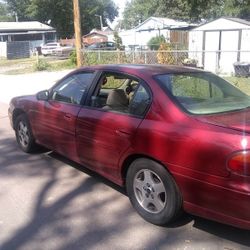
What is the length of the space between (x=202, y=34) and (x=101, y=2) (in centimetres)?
5338

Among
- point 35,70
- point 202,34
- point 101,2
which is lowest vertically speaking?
point 35,70

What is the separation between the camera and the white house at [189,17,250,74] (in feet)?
66.0

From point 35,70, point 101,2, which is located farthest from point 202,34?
point 101,2

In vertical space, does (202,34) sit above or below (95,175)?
above

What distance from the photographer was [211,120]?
3.62 meters

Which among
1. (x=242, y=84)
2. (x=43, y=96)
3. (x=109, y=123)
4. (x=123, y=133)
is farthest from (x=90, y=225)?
(x=242, y=84)

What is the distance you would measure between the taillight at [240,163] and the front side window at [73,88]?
89.2 inches

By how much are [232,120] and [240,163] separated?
54 centimetres

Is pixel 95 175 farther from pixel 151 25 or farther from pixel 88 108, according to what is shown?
pixel 151 25

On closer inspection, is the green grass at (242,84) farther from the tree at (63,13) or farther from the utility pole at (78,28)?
the tree at (63,13)

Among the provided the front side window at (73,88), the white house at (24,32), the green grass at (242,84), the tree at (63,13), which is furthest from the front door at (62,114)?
the tree at (63,13)

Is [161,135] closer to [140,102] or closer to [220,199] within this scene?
[140,102]

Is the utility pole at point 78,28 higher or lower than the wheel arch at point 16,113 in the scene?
higher

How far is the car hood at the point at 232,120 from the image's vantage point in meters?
3.41
